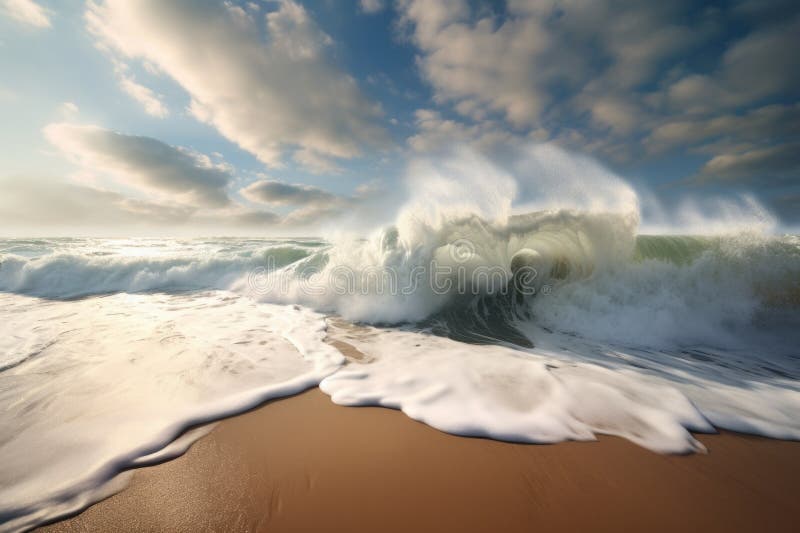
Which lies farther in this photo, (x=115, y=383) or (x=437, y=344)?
(x=437, y=344)

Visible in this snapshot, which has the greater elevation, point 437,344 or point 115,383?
point 437,344

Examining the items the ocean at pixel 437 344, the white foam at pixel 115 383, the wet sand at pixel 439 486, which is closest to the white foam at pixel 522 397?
the ocean at pixel 437 344

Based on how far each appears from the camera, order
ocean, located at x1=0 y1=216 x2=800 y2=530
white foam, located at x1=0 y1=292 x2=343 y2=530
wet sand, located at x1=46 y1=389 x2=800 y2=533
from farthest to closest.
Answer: ocean, located at x1=0 y1=216 x2=800 y2=530, white foam, located at x1=0 y1=292 x2=343 y2=530, wet sand, located at x1=46 y1=389 x2=800 y2=533

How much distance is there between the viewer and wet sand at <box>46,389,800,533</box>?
1.62 m

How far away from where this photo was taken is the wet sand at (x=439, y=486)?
5.32 ft

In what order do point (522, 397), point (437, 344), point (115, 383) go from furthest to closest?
point (437, 344) < point (115, 383) < point (522, 397)

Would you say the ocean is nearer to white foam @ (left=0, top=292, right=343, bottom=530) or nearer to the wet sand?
white foam @ (left=0, top=292, right=343, bottom=530)

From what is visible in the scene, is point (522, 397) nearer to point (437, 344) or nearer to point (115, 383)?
Answer: point (437, 344)

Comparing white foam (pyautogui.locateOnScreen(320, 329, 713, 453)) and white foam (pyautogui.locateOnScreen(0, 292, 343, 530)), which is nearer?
white foam (pyautogui.locateOnScreen(0, 292, 343, 530))

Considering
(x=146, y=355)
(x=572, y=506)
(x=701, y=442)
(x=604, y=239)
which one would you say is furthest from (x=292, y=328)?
(x=604, y=239)

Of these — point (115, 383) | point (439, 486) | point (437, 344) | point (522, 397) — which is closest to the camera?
point (439, 486)

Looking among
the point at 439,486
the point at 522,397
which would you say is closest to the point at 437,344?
the point at 522,397

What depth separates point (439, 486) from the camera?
72.5 inches

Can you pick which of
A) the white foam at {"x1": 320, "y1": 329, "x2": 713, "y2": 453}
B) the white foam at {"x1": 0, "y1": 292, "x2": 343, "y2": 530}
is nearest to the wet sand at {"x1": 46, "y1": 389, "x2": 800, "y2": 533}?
the white foam at {"x1": 320, "y1": 329, "x2": 713, "y2": 453}
